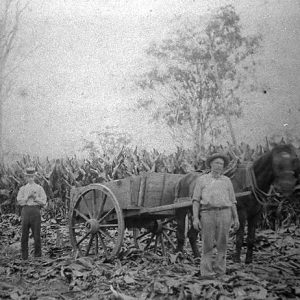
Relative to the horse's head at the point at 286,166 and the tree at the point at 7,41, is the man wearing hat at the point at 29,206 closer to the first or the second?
the tree at the point at 7,41

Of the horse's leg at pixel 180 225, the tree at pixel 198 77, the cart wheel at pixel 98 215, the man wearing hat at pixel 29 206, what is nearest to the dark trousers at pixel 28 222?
the man wearing hat at pixel 29 206

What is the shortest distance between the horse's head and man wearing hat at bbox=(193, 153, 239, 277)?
60 cm

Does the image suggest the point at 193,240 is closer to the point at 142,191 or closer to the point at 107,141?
the point at 142,191

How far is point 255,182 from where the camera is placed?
4922 mm

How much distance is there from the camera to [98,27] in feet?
19.8

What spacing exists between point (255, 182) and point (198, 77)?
2.11 metres

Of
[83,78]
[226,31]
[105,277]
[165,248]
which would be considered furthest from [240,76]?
[105,277]

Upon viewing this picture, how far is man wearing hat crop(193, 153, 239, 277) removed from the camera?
429 cm

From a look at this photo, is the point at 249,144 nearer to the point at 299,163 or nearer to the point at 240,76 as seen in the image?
the point at 240,76

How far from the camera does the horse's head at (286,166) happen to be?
14.7 ft

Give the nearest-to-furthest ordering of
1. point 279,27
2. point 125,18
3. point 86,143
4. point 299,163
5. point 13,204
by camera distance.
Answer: point 299,163, point 279,27, point 125,18, point 86,143, point 13,204

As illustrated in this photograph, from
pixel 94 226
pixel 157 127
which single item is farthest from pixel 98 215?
pixel 157 127

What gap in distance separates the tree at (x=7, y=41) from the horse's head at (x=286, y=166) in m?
3.72

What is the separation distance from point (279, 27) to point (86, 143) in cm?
325
